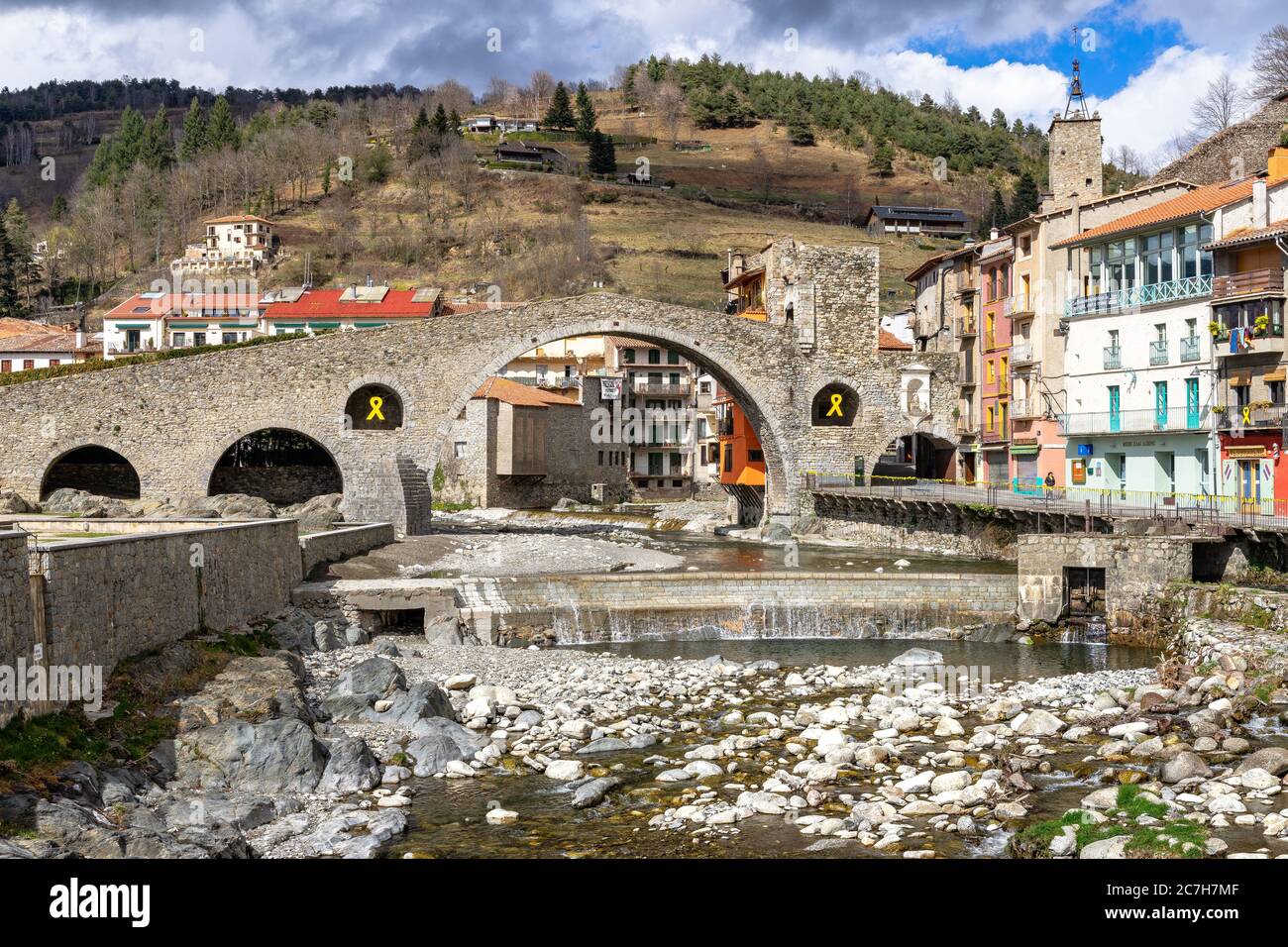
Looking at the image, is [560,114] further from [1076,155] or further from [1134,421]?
[1134,421]

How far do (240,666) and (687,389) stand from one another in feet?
199

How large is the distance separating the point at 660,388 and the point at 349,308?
66.2 ft

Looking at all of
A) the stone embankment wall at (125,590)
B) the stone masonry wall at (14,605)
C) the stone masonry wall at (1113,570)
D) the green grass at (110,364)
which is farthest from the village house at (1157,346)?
the green grass at (110,364)

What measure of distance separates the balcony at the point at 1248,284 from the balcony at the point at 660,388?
4460 centimetres

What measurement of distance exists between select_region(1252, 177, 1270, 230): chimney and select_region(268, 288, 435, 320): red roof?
1929 inches

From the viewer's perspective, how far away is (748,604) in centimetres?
2575

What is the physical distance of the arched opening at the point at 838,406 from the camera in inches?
1850

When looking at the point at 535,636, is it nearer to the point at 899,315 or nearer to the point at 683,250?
the point at 899,315

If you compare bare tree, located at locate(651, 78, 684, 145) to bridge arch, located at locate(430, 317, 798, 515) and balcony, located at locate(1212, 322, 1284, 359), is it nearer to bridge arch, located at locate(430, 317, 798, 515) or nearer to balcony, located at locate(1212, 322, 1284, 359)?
bridge arch, located at locate(430, 317, 798, 515)

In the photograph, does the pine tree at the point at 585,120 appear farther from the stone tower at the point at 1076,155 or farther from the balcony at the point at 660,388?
the stone tower at the point at 1076,155

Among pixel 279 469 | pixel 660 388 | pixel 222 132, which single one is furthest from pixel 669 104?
pixel 279 469

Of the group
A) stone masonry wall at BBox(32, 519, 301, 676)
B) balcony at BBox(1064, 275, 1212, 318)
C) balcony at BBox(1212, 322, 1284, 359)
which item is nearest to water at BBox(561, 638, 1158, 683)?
stone masonry wall at BBox(32, 519, 301, 676)

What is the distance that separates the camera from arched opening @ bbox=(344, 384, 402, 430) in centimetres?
4234
